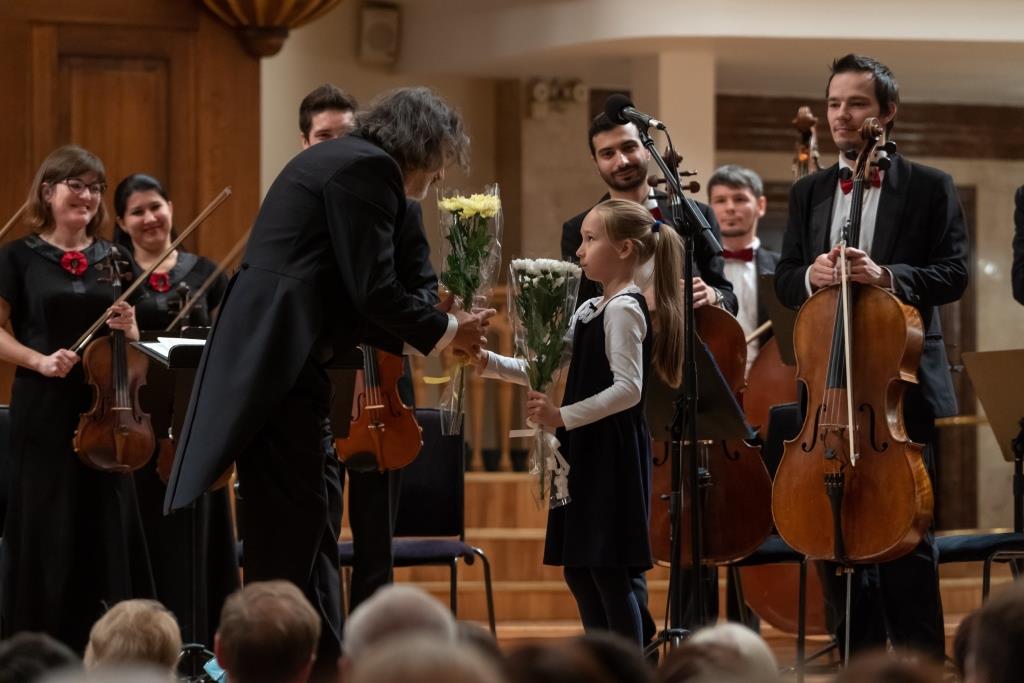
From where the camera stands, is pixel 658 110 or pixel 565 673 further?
pixel 658 110

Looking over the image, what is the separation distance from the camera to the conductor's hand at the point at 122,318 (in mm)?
4738

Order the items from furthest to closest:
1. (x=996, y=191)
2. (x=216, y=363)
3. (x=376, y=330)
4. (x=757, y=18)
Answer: (x=996, y=191) → (x=757, y=18) → (x=376, y=330) → (x=216, y=363)

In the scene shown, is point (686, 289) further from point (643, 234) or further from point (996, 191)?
point (996, 191)

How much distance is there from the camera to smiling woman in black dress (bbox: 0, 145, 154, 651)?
4.75 meters

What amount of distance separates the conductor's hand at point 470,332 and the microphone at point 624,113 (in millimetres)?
624

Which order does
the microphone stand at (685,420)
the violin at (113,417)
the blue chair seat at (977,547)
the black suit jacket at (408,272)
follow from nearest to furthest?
the black suit jacket at (408,272), the microphone stand at (685,420), the blue chair seat at (977,547), the violin at (113,417)

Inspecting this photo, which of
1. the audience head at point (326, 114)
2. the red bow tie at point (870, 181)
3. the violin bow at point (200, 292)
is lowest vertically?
the violin bow at point (200, 292)

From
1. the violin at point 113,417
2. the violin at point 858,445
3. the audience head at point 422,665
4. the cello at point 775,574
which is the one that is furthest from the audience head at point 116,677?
the cello at point 775,574

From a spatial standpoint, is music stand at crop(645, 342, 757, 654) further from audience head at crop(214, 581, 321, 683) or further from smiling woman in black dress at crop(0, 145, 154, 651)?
audience head at crop(214, 581, 321, 683)

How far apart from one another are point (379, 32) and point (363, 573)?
4.76 m

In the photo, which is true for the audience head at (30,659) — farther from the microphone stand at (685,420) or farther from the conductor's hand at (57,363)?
the conductor's hand at (57,363)

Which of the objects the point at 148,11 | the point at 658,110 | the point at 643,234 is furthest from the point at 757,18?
the point at 643,234

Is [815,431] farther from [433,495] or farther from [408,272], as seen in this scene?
[433,495]

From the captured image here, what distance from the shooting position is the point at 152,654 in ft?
7.99
